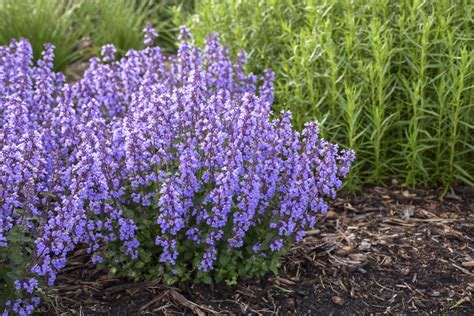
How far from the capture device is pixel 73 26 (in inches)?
318

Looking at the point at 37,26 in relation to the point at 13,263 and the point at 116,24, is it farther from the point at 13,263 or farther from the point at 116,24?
the point at 13,263

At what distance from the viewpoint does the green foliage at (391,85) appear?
423 cm

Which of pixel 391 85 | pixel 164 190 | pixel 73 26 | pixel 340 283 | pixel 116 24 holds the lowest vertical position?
pixel 340 283

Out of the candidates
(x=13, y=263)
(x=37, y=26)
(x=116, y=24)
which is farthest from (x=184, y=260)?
(x=116, y=24)

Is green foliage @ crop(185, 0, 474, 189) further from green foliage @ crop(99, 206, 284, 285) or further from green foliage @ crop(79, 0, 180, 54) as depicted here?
green foliage @ crop(79, 0, 180, 54)

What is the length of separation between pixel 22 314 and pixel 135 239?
591 mm

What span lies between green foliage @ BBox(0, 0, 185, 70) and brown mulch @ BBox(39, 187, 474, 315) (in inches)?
124

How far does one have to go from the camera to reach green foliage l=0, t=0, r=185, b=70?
6398mm

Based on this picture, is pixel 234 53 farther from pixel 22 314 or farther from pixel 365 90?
pixel 22 314

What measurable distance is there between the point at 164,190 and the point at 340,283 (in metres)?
1.15

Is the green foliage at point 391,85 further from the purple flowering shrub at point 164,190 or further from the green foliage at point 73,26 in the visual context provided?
the green foliage at point 73,26

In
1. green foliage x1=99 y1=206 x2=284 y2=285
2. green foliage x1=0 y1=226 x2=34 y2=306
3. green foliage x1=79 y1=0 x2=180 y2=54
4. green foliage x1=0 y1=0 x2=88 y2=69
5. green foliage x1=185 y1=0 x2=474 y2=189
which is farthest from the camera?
green foliage x1=79 y1=0 x2=180 y2=54

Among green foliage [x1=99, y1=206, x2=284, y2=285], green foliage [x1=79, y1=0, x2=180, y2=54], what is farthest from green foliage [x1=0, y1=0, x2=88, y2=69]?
green foliage [x1=99, y1=206, x2=284, y2=285]

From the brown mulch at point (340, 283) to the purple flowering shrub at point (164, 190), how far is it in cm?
13
